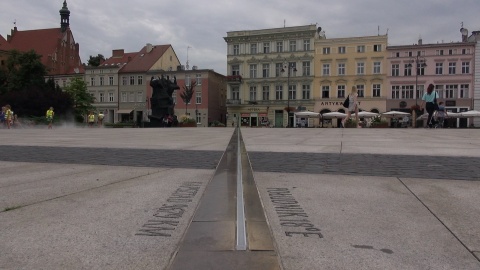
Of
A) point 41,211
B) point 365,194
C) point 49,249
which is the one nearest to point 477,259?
point 365,194

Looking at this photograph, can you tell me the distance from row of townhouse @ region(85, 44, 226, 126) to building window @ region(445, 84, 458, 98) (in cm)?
3805

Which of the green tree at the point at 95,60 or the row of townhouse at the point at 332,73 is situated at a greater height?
the green tree at the point at 95,60

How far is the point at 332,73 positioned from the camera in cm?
6278

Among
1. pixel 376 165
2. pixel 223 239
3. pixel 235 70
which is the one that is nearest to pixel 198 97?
pixel 235 70

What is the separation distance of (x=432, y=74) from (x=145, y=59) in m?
50.0

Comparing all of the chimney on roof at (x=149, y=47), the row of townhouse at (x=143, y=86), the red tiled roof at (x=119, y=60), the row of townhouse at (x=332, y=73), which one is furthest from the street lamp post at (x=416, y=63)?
the red tiled roof at (x=119, y=60)

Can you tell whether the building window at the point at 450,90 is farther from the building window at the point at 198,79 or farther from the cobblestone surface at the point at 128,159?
the cobblestone surface at the point at 128,159

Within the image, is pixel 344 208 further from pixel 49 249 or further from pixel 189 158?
pixel 189 158

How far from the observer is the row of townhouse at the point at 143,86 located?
70438mm

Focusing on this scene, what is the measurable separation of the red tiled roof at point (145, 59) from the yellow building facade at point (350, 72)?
30.3m

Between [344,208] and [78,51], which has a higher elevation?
[78,51]

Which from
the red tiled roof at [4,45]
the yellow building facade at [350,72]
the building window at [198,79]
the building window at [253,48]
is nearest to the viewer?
the yellow building facade at [350,72]

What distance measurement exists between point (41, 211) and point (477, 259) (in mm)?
3326

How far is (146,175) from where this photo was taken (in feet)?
17.7
